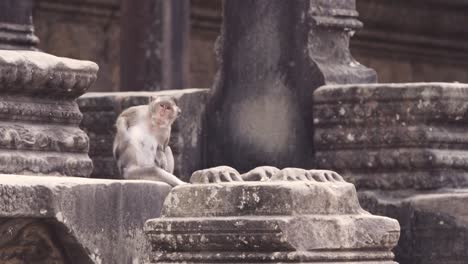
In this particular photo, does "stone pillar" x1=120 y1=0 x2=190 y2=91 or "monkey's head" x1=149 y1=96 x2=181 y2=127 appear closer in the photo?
"monkey's head" x1=149 y1=96 x2=181 y2=127

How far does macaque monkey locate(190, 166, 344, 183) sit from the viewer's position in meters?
6.23

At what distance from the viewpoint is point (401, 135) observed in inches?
367

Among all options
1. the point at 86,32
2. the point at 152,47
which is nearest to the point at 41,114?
the point at 152,47

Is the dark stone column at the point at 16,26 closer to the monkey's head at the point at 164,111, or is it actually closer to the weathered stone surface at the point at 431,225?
the monkey's head at the point at 164,111

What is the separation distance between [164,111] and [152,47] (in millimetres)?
3555

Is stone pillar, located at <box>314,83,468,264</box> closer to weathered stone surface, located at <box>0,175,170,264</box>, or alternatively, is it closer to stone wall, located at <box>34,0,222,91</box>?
weathered stone surface, located at <box>0,175,170,264</box>

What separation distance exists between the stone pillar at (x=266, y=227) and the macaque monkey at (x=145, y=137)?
3424 mm

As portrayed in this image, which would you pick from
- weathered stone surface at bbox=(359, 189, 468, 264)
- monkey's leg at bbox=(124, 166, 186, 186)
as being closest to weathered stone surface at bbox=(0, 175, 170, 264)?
monkey's leg at bbox=(124, 166, 186, 186)

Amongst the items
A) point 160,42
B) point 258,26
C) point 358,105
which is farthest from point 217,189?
point 160,42

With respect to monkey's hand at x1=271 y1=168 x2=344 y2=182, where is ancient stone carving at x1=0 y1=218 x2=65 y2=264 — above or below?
below

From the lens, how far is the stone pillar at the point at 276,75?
9953 mm

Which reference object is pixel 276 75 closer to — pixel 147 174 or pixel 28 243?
pixel 147 174

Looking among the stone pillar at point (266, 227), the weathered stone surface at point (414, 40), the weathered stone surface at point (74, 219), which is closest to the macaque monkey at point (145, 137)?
the weathered stone surface at point (74, 219)

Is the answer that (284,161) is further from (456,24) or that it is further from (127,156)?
(456,24)
